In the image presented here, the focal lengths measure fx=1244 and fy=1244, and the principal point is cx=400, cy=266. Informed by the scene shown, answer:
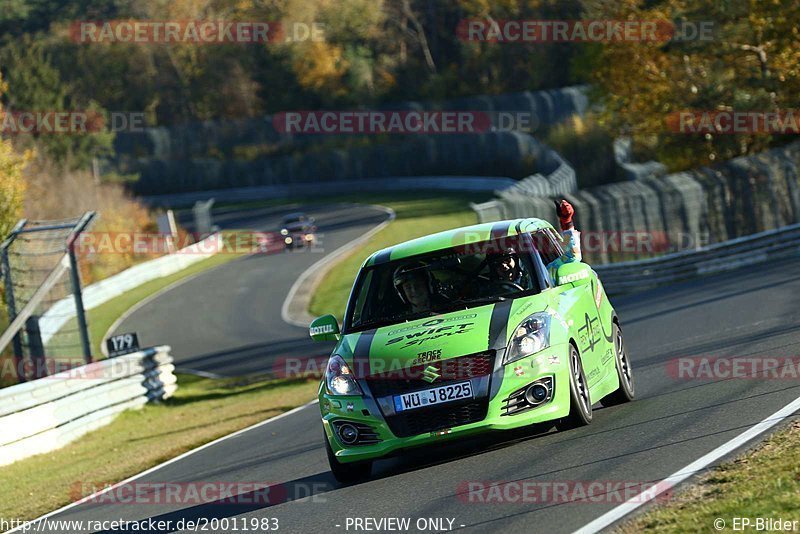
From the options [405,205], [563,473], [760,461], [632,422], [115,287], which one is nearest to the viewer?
[760,461]

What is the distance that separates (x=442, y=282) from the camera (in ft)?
32.4

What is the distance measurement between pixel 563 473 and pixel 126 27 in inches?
3911

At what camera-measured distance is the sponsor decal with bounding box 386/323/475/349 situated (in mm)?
8898

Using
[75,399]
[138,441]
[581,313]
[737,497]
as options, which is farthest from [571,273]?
[75,399]

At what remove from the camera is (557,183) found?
4244 centimetres

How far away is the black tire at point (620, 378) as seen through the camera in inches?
419

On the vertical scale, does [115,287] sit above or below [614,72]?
below

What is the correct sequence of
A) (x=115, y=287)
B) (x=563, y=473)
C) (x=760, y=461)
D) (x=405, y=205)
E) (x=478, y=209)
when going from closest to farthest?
(x=760, y=461)
(x=563, y=473)
(x=478, y=209)
(x=115, y=287)
(x=405, y=205)

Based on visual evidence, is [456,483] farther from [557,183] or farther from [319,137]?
[319,137]

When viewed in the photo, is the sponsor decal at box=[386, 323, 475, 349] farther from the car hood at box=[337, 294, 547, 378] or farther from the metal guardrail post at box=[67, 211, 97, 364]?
the metal guardrail post at box=[67, 211, 97, 364]

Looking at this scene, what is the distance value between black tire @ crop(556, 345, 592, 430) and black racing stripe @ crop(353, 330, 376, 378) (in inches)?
58.0

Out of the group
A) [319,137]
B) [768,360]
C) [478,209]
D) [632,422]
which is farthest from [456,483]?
[319,137]

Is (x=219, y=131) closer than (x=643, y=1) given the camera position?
No

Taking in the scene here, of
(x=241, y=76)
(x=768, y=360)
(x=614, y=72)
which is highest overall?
(x=241, y=76)
